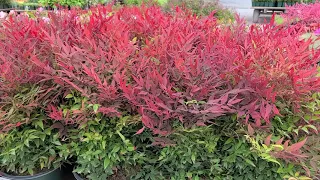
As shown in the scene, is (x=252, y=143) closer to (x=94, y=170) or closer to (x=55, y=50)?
(x=94, y=170)

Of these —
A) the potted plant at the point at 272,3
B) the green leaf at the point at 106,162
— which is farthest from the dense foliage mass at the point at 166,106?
the potted plant at the point at 272,3

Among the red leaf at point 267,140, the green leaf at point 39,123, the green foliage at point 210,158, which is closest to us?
the red leaf at point 267,140

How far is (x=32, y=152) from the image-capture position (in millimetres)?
1558

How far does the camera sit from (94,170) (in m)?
1.48

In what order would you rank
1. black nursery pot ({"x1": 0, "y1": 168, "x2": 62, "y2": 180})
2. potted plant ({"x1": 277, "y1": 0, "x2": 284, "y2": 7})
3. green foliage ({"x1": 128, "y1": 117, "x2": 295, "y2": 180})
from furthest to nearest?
1. potted plant ({"x1": 277, "y1": 0, "x2": 284, "y2": 7})
2. black nursery pot ({"x1": 0, "y1": 168, "x2": 62, "y2": 180})
3. green foliage ({"x1": 128, "y1": 117, "x2": 295, "y2": 180})

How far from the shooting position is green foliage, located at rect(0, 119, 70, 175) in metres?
1.46

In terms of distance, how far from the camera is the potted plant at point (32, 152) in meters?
1.46

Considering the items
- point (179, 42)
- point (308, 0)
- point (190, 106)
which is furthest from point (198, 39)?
point (308, 0)

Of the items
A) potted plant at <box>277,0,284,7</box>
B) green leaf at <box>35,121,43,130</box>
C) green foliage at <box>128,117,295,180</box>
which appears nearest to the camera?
green foliage at <box>128,117,295,180</box>

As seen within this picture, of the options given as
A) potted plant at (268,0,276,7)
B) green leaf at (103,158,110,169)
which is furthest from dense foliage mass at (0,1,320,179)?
potted plant at (268,0,276,7)

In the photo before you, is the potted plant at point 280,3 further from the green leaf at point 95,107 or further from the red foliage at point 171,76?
the green leaf at point 95,107

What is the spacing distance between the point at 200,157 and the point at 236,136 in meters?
0.21

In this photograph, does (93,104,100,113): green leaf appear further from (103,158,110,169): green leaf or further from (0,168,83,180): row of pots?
(0,168,83,180): row of pots

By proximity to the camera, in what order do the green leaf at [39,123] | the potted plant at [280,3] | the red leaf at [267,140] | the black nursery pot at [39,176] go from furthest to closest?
the potted plant at [280,3]
the black nursery pot at [39,176]
the green leaf at [39,123]
the red leaf at [267,140]
